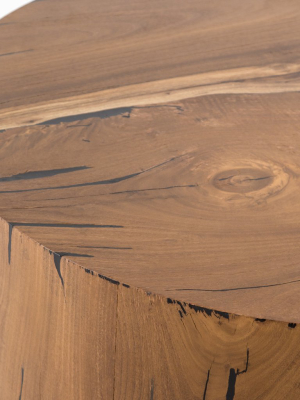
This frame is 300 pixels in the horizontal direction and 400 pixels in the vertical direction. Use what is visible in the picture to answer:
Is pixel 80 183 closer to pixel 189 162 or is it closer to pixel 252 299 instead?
pixel 189 162

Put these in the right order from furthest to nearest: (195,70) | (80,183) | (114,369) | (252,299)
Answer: (195,70), (80,183), (114,369), (252,299)

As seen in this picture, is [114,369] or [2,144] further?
[2,144]

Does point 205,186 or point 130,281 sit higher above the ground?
point 205,186

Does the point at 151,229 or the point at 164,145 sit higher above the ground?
the point at 164,145

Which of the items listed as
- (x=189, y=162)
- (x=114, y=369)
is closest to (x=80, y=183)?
(x=189, y=162)

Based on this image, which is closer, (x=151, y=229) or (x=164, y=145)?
(x=151, y=229)
